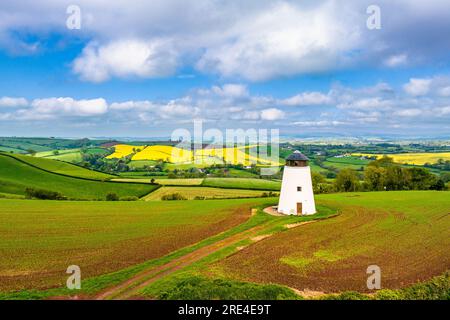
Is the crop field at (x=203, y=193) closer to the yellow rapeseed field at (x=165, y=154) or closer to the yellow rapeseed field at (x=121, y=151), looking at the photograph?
the yellow rapeseed field at (x=165, y=154)

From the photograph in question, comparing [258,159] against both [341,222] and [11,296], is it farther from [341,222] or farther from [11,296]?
[11,296]

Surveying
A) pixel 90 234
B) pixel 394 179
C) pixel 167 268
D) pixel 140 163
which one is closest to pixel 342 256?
pixel 167 268

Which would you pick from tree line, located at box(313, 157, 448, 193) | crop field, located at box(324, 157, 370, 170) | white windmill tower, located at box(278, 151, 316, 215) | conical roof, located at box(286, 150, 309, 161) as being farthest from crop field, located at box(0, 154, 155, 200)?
crop field, located at box(324, 157, 370, 170)

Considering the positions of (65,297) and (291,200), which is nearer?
(65,297)

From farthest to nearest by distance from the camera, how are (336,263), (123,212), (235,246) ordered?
(123,212) < (235,246) < (336,263)

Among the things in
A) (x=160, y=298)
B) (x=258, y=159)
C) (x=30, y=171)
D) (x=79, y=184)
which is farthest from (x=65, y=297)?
(x=258, y=159)

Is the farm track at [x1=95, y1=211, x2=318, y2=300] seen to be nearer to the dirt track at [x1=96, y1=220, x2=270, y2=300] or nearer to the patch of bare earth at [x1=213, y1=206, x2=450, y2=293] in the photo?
the dirt track at [x1=96, y1=220, x2=270, y2=300]
